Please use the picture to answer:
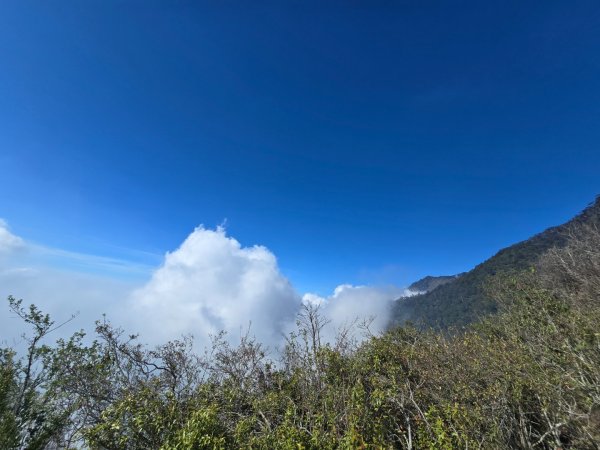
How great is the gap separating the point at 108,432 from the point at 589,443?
41.6 ft

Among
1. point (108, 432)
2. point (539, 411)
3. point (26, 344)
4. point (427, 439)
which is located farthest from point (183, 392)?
point (26, 344)

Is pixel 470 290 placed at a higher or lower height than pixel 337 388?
higher

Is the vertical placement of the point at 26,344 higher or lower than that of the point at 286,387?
higher

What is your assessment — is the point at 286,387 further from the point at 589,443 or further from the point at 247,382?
the point at 589,443

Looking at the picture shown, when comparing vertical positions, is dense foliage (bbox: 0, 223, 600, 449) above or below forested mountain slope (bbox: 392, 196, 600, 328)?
below

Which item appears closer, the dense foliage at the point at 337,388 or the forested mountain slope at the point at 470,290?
the dense foliage at the point at 337,388

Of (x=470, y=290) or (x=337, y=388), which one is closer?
(x=337, y=388)

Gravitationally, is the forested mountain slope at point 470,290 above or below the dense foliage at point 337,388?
above

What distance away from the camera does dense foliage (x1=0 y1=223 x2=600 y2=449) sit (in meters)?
7.70

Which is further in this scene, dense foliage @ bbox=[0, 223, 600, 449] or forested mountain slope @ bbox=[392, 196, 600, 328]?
forested mountain slope @ bbox=[392, 196, 600, 328]

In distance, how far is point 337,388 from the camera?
10602 mm

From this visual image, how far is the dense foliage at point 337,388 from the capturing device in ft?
25.3

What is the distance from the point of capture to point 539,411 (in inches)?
371

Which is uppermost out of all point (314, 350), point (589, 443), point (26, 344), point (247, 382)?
point (26, 344)
